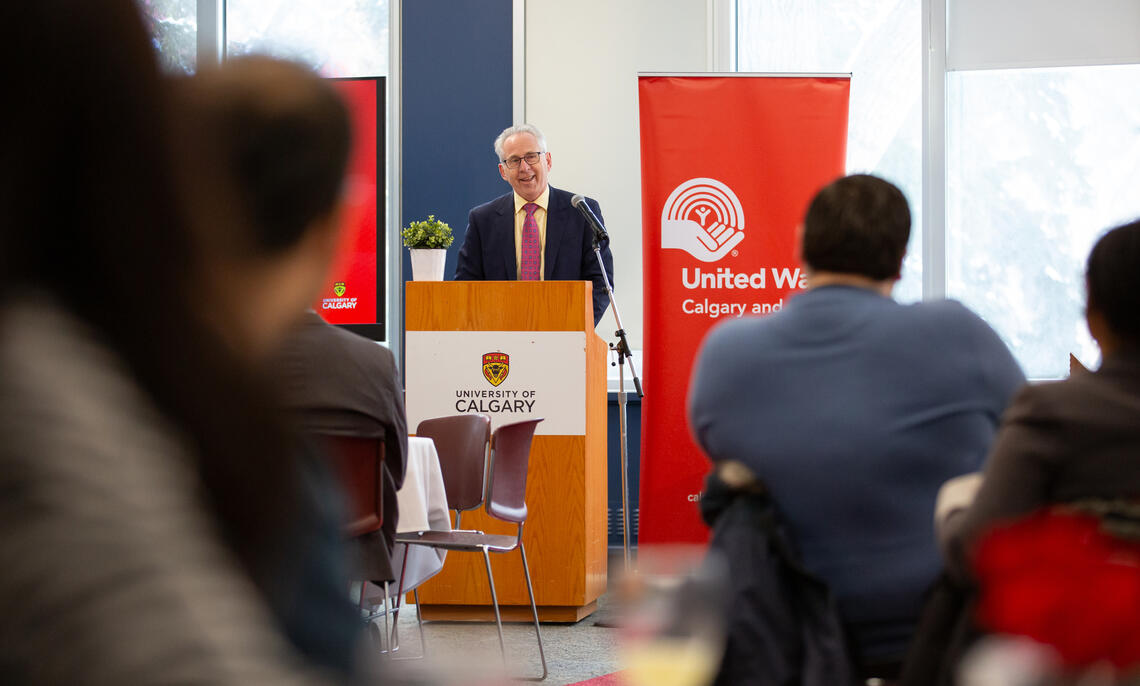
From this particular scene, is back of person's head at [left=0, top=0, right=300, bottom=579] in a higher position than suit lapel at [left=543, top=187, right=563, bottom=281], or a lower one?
lower

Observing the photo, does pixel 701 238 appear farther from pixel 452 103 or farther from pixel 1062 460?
pixel 1062 460

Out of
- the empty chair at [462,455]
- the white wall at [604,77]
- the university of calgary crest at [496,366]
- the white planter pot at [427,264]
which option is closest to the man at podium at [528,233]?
the white planter pot at [427,264]

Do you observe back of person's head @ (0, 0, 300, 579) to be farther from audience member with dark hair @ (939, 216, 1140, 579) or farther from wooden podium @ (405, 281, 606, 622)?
wooden podium @ (405, 281, 606, 622)

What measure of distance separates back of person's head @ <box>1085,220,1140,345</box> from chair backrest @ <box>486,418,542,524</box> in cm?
283

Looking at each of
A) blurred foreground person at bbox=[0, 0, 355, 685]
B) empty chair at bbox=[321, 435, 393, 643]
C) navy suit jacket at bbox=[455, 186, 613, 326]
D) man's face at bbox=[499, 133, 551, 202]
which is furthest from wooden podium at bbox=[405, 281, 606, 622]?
blurred foreground person at bbox=[0, 0, 355, 685]

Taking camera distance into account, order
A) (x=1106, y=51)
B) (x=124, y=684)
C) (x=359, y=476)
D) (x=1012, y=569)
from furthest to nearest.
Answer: (x=1106, y=51)
(x=359, y=476)
(x=1012, y=569)
(x=124, y=684)

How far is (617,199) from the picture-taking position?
6.94 meters

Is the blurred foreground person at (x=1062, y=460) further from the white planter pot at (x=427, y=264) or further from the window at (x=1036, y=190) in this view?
the window at (x=1036, y=190)

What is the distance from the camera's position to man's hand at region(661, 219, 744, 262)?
15.7 feet

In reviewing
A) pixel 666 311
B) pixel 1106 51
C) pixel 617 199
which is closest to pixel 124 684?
pixel 666 311

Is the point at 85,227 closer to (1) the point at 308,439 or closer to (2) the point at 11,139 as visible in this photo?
(2) the point at 11,139

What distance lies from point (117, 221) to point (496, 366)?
4.50 meters

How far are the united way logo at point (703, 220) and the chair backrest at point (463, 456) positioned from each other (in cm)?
114

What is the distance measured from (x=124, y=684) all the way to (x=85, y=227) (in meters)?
0.14
